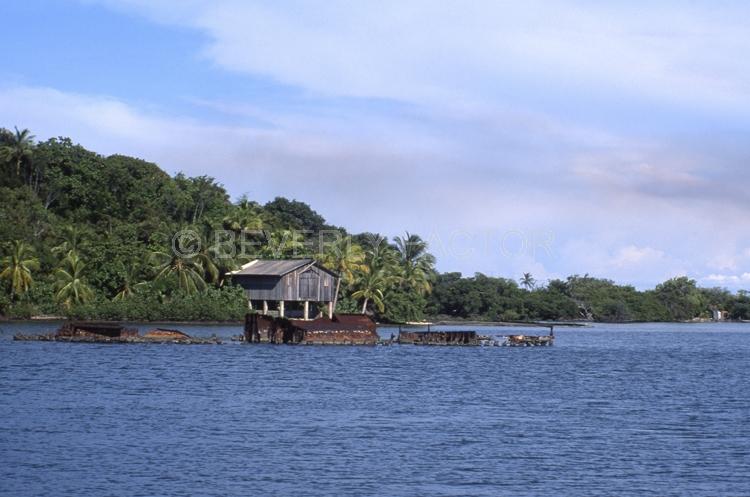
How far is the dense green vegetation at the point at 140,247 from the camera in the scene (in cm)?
9038

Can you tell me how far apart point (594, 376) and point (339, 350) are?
22815mm

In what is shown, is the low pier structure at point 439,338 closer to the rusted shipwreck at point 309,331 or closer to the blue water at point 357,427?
the rusted shipwreck at point 309,331

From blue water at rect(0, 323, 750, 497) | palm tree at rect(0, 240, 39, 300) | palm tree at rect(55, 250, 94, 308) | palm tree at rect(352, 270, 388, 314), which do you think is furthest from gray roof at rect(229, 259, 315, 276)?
blue water at rect(0, 323, 750, 497)

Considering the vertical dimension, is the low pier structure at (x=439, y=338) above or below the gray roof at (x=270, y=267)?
below

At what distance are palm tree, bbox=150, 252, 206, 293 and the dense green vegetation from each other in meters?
0.11

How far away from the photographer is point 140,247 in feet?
318

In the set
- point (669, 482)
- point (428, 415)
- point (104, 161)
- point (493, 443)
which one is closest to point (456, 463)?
point (493, 443)

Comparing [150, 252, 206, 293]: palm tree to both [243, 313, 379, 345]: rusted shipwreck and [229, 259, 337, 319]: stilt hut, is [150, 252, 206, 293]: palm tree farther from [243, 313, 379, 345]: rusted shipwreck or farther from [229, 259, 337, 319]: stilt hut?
[243, 313, 379, 345]: rusted shipwreck

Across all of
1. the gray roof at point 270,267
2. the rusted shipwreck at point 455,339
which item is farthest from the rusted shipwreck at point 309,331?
the gray roof at point 270,267

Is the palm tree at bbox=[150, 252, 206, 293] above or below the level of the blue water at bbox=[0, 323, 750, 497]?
above

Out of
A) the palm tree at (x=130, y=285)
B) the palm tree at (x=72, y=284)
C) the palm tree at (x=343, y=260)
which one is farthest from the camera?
the palm tree at (x=343, y=260)

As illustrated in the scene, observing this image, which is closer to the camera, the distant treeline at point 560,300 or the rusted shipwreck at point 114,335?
the rusted shipwreck at point 114,335

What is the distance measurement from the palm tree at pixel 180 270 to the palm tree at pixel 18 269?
11.1m

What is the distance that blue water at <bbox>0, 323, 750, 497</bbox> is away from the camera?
26625 mm
